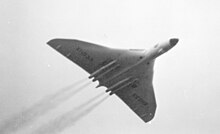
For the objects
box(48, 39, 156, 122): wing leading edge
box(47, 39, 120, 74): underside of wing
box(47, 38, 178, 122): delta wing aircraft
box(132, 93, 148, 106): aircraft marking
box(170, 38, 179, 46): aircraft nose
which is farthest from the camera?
box(132, 93, 148, 106): aircraft marking

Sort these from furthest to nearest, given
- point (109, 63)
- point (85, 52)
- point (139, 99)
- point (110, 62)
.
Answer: point (139, 99), point (85, 52), point (110, 62), point (109, 63)

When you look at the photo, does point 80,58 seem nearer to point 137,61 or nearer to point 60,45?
point 60,45

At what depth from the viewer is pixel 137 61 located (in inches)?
1582

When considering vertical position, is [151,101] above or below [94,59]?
below

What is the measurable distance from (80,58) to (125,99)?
308 inches

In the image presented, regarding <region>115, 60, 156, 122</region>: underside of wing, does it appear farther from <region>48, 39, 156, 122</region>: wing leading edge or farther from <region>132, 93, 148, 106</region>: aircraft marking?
<region>48, 39, 156, 122</region>: wing leading edge

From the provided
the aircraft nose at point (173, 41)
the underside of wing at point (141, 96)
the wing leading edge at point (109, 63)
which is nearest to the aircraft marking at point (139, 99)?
the underside of wing at point (141, 96)

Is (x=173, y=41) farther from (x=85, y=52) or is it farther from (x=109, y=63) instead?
(x=85, y=52)

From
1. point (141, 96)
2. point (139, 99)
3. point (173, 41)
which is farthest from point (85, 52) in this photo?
point (173, 41)

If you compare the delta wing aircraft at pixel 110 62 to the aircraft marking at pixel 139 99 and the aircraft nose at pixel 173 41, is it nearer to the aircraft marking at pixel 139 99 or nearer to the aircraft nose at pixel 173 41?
the aircraft marking at pixel 139 99

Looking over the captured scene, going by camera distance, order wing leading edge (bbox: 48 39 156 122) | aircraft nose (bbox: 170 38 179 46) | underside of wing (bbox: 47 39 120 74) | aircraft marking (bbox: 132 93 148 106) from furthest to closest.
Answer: aircraft marking (bbox: 132 93 148 106)
underside of wing (bbox: 47 39 120 74)
wing leading edge (bbox: 48 39 156 122)
aircraft nose (bbox: 170 38 179 46)

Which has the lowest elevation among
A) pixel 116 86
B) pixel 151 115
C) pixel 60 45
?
pixel 151 115

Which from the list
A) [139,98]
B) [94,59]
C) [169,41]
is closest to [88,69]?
[94,59]

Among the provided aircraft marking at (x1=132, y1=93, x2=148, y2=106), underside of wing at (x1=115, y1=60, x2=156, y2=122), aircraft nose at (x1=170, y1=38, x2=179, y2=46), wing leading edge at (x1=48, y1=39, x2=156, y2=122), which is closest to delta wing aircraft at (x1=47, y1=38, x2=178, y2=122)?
wing leading edge at (x1=48, y1=39, x2=156, y2=122)
